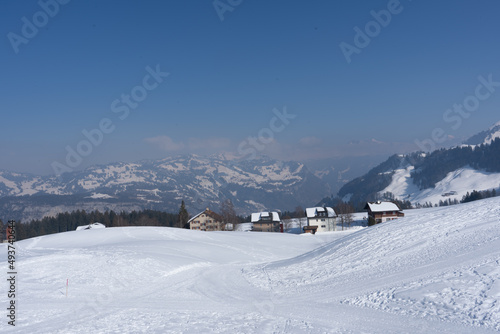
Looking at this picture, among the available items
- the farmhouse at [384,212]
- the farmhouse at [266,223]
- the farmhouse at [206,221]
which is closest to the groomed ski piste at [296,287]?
the farmhouse at [384,212]

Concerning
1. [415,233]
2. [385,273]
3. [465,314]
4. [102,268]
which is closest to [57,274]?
[102,268]

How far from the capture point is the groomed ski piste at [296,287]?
15.3 m

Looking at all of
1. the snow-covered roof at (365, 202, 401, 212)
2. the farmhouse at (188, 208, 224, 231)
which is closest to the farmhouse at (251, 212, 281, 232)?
the farmhouse at (188, 208, 224, 231)

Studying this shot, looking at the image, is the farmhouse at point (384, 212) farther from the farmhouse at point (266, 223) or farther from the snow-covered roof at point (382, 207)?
the farmhouse at point (266, 223)

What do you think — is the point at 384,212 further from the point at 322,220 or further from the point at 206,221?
the point at 206,221

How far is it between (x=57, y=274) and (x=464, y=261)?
31.9m

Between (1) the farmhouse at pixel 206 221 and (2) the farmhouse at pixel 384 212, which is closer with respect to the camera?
(2) the farmhouse at pixel 384 212

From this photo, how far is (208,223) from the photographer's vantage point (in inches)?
5128

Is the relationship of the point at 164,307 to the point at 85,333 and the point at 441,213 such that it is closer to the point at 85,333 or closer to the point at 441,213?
the point at 85,333

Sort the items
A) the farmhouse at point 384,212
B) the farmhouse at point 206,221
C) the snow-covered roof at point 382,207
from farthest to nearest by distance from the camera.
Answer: the farmhouse at point 206,221
the snow-covered roof at point 382,207
the farmhouse at point 384,212

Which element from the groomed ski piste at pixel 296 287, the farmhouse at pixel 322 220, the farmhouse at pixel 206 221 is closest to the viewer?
the groomed ski piste at pixel 296 287

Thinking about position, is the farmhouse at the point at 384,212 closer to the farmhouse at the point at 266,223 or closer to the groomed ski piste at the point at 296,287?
the farmhouse at the point at 266,223

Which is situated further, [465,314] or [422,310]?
[422,310]

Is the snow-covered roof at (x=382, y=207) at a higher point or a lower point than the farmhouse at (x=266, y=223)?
higher
